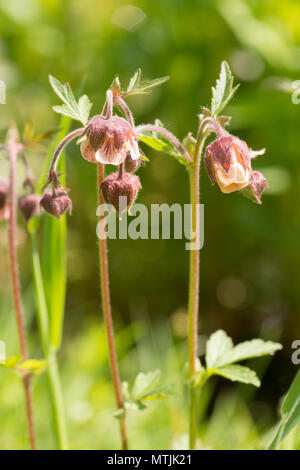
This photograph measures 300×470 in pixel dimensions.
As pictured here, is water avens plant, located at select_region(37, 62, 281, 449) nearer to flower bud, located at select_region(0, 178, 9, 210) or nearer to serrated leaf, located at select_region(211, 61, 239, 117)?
serrated leaf, located at select_region(211, 61, 239, 117)

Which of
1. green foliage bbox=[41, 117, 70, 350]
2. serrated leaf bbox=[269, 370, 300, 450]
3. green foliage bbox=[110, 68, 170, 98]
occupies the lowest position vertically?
serrated leaf bbox=[269, 370, 300, 450]

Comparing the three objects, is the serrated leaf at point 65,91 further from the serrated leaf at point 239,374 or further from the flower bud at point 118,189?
the serrated leaf at point 239,374

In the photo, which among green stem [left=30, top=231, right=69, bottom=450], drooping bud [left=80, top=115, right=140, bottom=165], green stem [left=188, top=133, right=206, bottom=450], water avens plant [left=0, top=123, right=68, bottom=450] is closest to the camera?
drooping bud [left=80, top=115, right=140, bottom=165]

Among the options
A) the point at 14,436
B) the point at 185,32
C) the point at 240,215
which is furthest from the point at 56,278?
the point at 185,32

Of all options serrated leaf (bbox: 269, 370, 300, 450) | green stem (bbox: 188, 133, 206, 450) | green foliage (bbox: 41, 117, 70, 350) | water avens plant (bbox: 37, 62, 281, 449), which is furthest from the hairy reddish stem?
serrated leaf (bbox: 269, 370, 300, 450)

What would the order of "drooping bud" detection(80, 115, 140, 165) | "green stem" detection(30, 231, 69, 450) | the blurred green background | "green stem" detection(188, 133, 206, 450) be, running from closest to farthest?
"drooping bud" detection(80, 115, 140, 165)
"green stem" detection(188, 133, 206, 450)
"green stem" detection(30, 231, 69, 450)
the blurred green background

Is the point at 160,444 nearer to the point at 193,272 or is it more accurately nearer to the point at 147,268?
the point at 193,272
